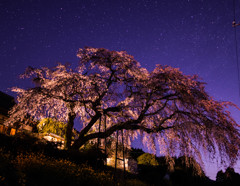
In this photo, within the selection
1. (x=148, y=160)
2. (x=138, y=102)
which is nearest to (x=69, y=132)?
(x=138, y=102)

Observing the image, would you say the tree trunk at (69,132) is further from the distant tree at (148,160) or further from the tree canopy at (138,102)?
the distant tree at (148,160)

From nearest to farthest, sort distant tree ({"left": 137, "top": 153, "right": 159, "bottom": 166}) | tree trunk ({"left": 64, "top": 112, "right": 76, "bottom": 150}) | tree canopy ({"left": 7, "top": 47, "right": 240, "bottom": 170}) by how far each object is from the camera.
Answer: tree canopy ({"left": 7, "top": 47, "right": 240, "bottom": 170}) → tree trunk ({"left": 64, "top": 112, "right": 76, "bottom": 150}) → distant tree ({"left": 137, "top": 153, "right": 159, "bottom": 166})

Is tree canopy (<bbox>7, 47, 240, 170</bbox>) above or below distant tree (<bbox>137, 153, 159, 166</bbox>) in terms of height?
above

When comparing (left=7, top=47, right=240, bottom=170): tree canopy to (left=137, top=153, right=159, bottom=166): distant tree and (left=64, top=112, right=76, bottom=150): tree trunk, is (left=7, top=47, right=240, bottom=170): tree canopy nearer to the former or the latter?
(left=64, top=112, right=76, bottom=150): tree trunk

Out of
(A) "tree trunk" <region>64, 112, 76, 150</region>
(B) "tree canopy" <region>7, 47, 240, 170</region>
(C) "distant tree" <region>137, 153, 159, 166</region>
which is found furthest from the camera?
(C) "distant tree" <region>137, 153, 159, 166</region>

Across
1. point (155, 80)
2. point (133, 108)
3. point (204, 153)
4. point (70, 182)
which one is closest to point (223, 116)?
point (204, 153)

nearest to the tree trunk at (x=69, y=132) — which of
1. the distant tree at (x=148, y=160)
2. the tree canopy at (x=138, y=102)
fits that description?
the tree canopy at (x=138, y=102)

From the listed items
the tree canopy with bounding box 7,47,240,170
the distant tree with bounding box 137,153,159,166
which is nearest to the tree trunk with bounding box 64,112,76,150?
the tree canopy with bounding box 7,47,240,170

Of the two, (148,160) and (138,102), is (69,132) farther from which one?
(148,160)

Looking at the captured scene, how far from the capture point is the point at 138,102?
39.1ft

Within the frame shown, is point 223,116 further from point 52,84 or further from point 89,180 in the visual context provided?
point 52,84

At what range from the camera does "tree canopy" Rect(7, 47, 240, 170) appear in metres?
9.22

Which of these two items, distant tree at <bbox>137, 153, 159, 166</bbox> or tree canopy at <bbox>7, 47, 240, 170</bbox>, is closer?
tree canopy at <bbox>7, 47, 240, 170</bbox>

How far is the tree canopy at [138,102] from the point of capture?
9.22 metres
